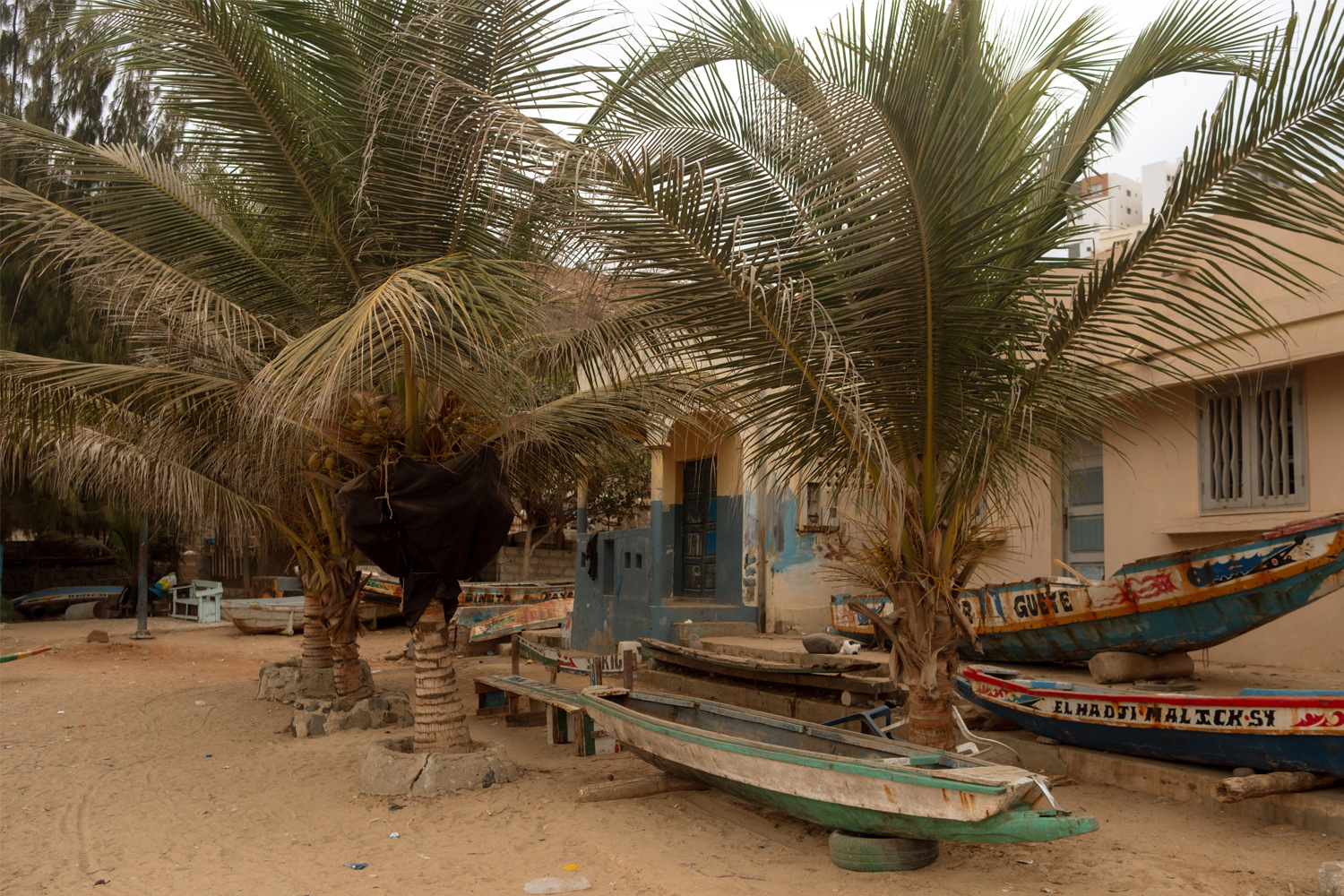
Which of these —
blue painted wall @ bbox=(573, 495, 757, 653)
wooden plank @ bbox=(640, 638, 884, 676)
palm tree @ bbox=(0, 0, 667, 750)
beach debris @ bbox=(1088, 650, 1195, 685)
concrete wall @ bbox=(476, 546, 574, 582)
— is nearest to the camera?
palm tree @ bbox=(0, 0, 667, 750)

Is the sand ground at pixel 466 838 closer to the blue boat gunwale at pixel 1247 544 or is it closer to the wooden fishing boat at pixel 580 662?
the wooden fishing boat at pixel 580 662

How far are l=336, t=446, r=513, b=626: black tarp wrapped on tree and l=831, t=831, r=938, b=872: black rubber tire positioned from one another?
337 centimetres

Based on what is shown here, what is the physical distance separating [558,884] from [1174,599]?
18.4ft

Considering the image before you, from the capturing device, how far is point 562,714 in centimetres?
883

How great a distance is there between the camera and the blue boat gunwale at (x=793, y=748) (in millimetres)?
4426

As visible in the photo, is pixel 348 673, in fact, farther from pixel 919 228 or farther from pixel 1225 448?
pixel 1225 448

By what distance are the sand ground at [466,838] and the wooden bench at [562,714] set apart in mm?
212

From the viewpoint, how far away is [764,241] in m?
5.30

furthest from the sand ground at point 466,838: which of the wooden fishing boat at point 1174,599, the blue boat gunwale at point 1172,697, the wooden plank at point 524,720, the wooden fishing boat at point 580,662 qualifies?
the wooden fishing boat at point 1174,599

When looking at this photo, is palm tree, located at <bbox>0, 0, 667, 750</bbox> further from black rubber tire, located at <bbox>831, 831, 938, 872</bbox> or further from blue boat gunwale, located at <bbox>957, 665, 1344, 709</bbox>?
blue boat gunwale, located at <bbox>957, 665, 1344, 709</bbox>

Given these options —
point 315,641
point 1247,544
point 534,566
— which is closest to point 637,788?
point 1247,544

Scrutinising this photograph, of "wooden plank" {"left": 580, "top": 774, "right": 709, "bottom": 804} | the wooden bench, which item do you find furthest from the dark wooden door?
"wooden plank" {"left": 580, "top": 774, "right": 709, "bottom": 804}

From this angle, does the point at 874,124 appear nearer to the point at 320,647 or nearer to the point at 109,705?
the point at 320,647

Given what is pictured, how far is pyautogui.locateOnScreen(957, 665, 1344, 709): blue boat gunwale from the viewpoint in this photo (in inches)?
211
